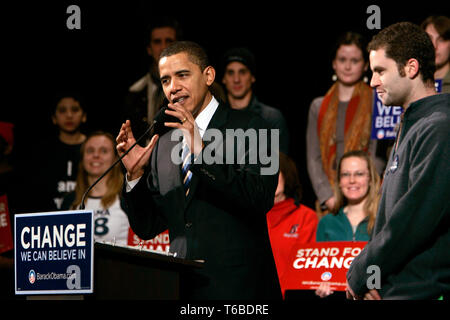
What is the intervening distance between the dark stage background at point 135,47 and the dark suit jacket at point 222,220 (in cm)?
357

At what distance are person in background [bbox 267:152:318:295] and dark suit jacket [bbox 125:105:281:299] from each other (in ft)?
Result: 6.78

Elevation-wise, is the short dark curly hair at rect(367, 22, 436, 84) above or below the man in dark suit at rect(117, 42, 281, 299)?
above

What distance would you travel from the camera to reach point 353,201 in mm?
5215

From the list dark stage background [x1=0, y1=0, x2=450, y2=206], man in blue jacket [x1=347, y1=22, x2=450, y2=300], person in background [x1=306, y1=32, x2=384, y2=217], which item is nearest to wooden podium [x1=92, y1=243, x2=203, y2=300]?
man in blue jacket [x1=347, y1=22, x2=450, y2=300]

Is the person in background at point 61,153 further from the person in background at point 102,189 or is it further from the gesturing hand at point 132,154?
the gesturing hand at point 132,154

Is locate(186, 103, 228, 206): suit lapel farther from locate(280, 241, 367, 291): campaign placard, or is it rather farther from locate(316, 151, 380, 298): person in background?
locate(316, 151, 380, 298): person in background

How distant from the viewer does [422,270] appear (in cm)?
272

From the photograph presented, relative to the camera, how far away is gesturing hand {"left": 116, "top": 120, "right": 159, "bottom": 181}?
10.4ft

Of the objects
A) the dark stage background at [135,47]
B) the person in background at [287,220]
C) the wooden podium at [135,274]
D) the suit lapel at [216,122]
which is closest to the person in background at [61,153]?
the dark stage background at [135,47]

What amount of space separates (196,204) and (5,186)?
10.4 ft
